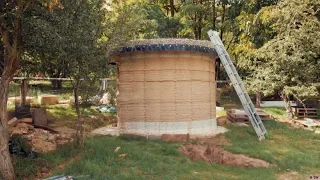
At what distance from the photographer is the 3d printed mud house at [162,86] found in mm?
12352

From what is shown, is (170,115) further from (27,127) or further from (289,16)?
(289,16)

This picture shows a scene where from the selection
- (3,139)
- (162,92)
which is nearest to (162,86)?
(162,92)

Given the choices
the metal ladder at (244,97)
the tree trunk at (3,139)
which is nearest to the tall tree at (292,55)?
the metal ladder at (244,97)

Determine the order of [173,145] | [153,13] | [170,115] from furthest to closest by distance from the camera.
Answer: [153,13]
[170,115]
[173,145]

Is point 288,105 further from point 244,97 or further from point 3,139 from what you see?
point 3,139

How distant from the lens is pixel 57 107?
1830 centimetres

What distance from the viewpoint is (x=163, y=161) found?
918 centimetres

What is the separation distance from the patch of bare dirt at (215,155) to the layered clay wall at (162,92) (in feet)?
5.25

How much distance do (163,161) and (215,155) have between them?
7.26ft

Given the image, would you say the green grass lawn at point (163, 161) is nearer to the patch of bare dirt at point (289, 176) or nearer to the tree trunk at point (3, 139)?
the patch of bare dirt at point (289, 176)

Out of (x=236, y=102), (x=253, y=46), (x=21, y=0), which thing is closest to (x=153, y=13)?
(x=253, y=46)

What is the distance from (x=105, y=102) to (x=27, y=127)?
30.0 ft

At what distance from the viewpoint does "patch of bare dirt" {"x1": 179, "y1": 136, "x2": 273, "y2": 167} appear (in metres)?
9.79

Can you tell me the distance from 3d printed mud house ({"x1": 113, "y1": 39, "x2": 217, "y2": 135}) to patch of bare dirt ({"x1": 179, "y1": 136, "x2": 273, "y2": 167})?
1581mm
